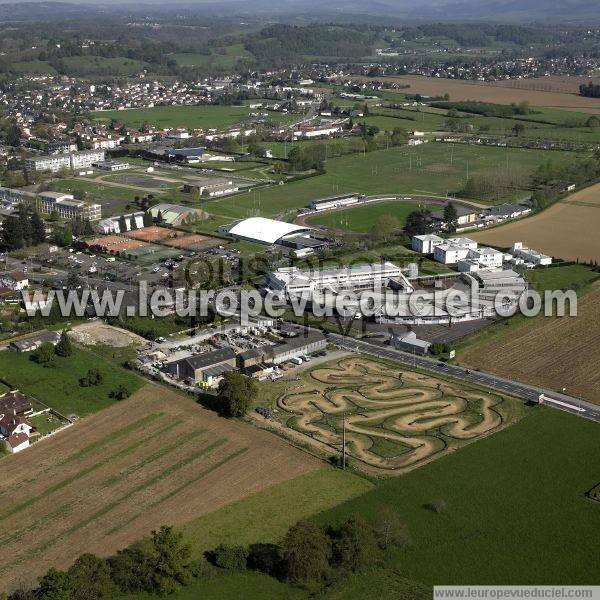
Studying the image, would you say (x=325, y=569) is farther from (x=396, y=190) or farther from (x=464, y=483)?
(x=396, y=190)

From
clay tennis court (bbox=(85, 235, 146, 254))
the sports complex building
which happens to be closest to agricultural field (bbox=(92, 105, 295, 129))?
the sports complex building

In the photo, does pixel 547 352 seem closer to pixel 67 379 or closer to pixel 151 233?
pixel 67 379

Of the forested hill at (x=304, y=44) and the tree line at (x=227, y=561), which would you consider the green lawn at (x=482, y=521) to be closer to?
the tree line at (x=227, y=561)

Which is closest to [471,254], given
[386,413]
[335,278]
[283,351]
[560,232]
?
[335,278]

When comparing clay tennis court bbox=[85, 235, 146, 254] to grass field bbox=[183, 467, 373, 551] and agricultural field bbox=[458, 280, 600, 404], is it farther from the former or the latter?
grass field bbox=[183, 467, 373, 551]

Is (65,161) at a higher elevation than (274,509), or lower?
higher

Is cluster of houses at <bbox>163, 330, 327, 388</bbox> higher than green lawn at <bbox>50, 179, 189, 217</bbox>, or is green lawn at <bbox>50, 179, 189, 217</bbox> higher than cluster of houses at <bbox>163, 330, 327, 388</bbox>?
green lawn at <bbox>50, 179, 189, 217</bbox>
